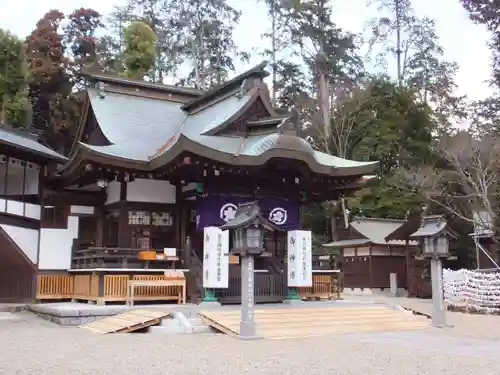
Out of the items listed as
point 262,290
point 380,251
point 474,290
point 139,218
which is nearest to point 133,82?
point 139,218

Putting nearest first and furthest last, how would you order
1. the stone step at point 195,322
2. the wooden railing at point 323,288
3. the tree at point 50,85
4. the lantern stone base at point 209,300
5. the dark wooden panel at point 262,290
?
the stone step at point 195,322 < the lantern stone base at point 209,300 < the dark wooden panel at point 262,290 < the wooden railing at point 323,288 < the tree at point 50,85

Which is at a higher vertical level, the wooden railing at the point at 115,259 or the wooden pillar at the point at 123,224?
the wooden pillar at the point at 123,224

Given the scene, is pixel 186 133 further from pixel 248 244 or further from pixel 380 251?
pixel 380 251

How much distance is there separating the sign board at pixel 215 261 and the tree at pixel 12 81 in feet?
46.0

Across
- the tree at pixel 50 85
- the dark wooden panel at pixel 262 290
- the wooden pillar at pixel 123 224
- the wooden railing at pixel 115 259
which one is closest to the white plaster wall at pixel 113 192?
the wooden pillar at pixel 123 224

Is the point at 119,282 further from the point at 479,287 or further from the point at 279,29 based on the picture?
the point at 279,29

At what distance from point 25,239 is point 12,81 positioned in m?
10.1

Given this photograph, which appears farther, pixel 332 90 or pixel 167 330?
pixel 332 90

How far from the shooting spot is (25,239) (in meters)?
15.8

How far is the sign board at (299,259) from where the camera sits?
1461 cm

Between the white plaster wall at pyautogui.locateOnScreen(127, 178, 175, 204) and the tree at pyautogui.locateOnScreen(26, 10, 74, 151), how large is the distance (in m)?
16.4

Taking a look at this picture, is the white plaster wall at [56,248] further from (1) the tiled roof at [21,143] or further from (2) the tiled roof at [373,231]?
(2) the tiled roof at [373,231]

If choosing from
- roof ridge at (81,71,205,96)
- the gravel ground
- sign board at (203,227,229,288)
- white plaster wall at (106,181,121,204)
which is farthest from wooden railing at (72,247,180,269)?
roof ridge at (81,71,205,96)

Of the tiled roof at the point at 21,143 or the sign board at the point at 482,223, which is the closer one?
the tiled roof at the point at 21,143
